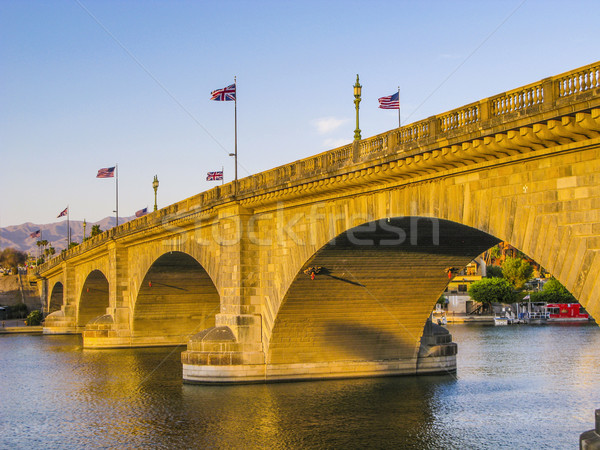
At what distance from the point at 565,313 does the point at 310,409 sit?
241 ft

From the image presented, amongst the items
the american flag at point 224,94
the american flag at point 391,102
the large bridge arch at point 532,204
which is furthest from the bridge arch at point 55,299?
the large bridge arch at point 532,204

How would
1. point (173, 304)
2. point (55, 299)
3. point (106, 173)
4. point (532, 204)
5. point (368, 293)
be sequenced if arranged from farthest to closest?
point (55, 299)
point (106, 173)
point (173, 304)
point (368, 293)
point (532, 204)

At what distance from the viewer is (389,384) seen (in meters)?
36.9

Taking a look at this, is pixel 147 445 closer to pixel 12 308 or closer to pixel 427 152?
pixel 427 152

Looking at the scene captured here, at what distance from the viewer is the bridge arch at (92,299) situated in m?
82.6

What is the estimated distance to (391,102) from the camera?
3120 cm

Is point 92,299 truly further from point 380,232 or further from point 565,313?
point 380,232

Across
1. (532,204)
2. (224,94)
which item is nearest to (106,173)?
(224,94)

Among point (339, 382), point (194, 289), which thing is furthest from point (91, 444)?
point (194, 289)

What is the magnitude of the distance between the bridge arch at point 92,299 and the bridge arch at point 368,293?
162 ft

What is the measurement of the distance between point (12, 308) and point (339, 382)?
109013 millimetres

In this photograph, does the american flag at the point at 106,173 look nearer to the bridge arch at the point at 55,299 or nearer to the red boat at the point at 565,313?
the bridge arch at the point at 55,299

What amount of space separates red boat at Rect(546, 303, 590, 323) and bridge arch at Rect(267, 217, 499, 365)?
60.7 meters

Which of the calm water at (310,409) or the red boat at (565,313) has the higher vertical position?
the red boat at (565,313)
